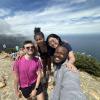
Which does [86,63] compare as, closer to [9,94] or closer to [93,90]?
[93,90]

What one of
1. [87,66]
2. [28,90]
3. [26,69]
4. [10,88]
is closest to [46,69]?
[10,88]

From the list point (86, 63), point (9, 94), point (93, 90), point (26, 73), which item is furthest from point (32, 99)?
point (86, 63)

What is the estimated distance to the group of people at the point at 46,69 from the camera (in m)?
6.06

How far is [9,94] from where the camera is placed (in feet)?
32.8

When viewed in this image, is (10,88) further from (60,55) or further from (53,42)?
(60,55)

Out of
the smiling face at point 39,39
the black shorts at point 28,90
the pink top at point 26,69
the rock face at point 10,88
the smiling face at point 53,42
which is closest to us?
the pink top at point 26,69

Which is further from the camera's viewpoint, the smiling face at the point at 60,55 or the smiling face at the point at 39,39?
the smiling face at the point at 39,39

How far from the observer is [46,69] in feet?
33.2

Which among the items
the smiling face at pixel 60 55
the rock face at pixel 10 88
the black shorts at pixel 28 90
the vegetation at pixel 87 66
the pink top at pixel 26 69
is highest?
the smiling face at pixel 60 55

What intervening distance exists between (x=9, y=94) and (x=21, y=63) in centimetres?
258

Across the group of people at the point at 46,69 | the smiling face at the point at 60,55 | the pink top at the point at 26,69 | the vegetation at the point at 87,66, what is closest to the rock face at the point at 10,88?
the group of people at the point at 46,69

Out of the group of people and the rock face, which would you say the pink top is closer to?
the group of people

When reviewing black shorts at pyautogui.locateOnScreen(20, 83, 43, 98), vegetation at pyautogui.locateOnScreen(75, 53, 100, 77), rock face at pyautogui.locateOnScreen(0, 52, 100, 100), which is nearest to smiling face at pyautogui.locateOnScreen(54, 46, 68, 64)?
black shorts at pyautogui.locateOnScreen(20, 83, 43, 98)

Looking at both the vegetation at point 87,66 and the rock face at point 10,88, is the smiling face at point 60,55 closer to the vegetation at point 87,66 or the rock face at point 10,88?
the rock face at point 10,88
